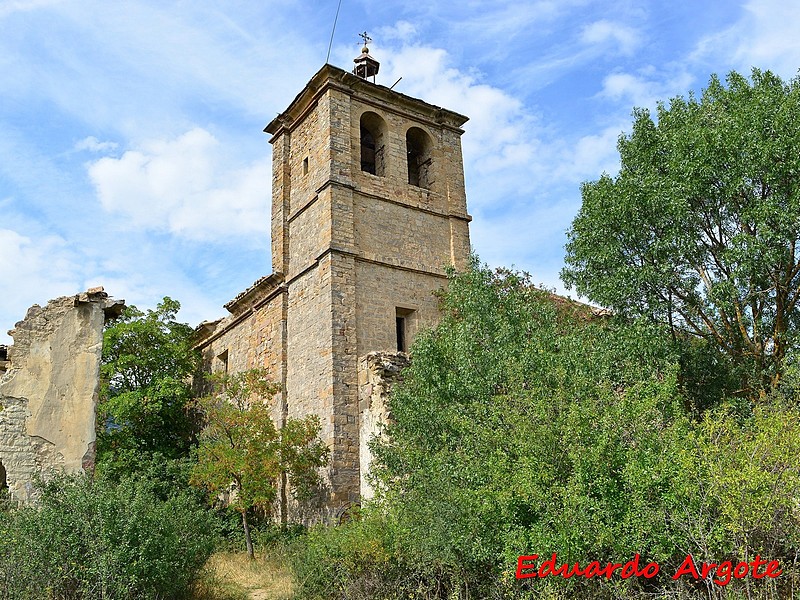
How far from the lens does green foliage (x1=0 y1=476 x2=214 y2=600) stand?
26.6 ft

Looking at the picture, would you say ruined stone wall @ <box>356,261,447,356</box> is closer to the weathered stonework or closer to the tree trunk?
the tree trunk

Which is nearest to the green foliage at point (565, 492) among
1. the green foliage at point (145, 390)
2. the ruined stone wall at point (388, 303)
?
the ruined stone wall at point (388, 303)

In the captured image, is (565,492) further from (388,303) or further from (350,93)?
(350,93)

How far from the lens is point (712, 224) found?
1283cm

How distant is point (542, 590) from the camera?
7516 millimetres

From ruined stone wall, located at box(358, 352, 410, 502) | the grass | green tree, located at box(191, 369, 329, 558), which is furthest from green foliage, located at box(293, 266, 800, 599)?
green tree, located at box(191, 369, 329, 558)

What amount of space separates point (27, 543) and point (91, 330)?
190 inches

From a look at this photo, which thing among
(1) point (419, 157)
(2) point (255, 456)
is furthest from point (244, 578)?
(1) point (419, 157)

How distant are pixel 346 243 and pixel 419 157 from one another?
488 centimetres

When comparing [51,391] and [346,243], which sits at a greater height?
[346,243]

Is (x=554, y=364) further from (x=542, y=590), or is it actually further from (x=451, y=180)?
(x=451, y=180)

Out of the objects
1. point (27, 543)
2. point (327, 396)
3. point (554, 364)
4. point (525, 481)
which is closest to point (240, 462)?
point (327, 396)

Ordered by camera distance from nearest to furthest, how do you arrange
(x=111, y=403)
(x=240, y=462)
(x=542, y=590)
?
(x=542, y=590)
(x=240, y=462)
(x=111, y=403)

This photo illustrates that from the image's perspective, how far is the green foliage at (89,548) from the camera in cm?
809
